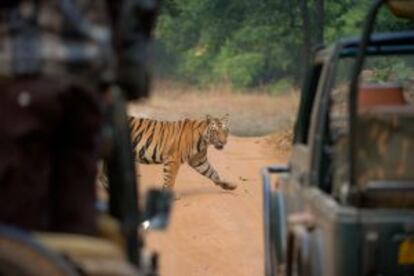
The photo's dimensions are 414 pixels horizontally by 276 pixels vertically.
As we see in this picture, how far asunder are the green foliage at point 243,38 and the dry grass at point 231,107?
648 millimetres

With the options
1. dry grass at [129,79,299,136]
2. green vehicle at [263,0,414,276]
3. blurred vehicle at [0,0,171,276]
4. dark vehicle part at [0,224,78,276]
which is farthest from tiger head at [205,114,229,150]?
dark vehicle part at [0,224,78,276]

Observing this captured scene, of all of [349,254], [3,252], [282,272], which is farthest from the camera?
[282,272]

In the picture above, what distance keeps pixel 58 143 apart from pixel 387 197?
6.46 ft

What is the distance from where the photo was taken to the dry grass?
2316cm

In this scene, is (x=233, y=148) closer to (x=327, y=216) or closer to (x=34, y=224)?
(x=327, y=216)

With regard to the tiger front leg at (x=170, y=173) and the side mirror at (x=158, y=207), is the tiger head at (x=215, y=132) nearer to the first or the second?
the tiger front leg at (x=170, y=173)

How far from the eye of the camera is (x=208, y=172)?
Result: 14.0 m

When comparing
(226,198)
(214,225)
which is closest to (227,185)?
(226,198)

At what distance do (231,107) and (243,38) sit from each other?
310cm

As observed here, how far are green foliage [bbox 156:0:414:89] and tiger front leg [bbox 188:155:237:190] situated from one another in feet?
29.5

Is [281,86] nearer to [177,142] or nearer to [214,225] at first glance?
[177,142]

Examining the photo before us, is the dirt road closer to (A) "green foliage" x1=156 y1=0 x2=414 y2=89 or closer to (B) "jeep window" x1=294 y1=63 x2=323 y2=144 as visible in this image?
(B) "jeep window" x1=294 y1=63 x2=323 y2=144

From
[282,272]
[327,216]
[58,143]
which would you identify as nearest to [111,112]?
[58,143]

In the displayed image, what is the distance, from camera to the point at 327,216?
420 centimetres
